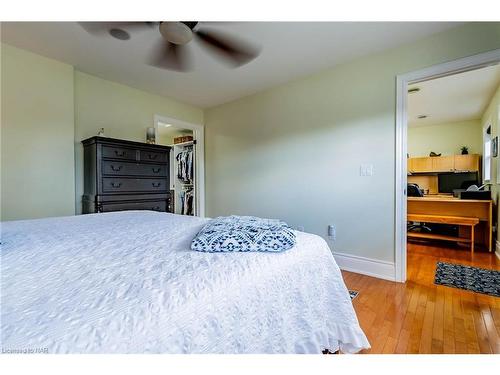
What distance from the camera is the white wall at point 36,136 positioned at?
2.22 m

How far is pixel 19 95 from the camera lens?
228 centimetres

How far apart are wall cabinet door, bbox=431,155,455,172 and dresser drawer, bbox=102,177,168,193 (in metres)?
6.00

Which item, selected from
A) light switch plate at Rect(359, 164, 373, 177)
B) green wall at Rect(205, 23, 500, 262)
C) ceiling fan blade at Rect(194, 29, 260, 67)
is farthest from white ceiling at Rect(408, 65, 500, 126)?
ceiling fan blade at Rect(194, 29, 260, 67)

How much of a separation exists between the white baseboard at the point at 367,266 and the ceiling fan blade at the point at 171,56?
246cm

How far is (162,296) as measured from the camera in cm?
58

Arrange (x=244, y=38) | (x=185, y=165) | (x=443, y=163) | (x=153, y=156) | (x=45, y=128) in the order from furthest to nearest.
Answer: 1. (x=443, y=163)
2. (x=185, y=165)
3. (x=153, y=156)
4. (x=45, y=128)
5. (x=244, y=38)

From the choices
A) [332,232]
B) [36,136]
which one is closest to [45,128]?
[36,136]

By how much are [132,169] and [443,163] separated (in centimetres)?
644

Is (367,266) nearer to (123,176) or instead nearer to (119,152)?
(123,176)

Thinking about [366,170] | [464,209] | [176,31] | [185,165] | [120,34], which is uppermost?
[120,34]

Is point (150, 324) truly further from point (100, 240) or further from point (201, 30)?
point (201, 30)

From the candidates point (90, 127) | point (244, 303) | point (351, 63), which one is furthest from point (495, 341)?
point (90, 127)

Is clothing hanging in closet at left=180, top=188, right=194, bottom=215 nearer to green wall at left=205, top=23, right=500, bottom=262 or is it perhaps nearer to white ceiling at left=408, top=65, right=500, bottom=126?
green wall at left=205, top=23, right=500, bottom=262
